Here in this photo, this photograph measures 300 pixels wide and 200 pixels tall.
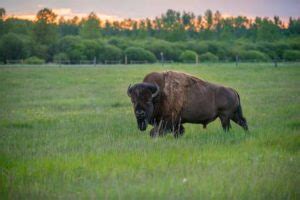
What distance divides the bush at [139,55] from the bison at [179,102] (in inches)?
3266

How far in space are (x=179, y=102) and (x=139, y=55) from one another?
86.0m

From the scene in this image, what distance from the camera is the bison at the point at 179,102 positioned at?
12.5m

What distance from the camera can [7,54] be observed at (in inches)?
2724

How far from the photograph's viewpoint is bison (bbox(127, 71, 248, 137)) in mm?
12508

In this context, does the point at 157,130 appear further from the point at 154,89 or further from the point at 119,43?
the point at 119,43

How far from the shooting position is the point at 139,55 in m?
99.1

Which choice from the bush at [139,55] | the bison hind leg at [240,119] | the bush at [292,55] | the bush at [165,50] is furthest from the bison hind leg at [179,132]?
the bush at [165,50]

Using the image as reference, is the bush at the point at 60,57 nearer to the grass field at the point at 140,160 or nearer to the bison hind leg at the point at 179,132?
the grass field at the point at 140,160

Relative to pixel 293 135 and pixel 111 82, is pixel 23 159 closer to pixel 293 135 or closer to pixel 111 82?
pixel 293 135

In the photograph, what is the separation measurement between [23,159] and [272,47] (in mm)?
91553

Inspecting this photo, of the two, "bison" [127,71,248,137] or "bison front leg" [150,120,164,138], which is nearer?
"bison" [127,71,248,137]

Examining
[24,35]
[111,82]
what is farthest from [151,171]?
[24,35]

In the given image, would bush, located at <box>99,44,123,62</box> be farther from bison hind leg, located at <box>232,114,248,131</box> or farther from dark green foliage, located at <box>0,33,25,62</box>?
bison hind leg, located at <box>232,114,248,131</box>

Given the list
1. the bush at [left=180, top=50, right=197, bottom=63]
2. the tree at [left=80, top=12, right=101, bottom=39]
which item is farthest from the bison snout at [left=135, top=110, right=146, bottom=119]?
the tree at [left=80, top=12, right=101, bottom=39]
